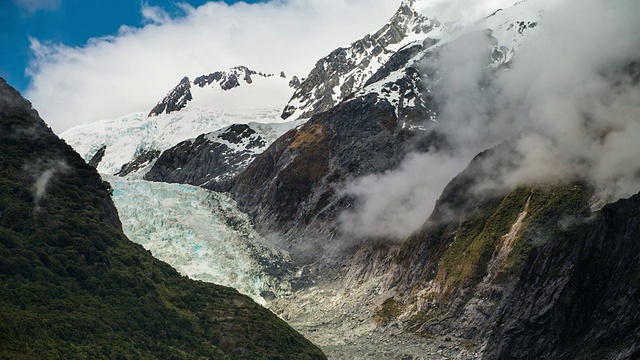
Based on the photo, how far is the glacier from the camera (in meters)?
148

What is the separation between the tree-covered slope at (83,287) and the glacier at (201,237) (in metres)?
45.5

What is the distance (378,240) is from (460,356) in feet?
174

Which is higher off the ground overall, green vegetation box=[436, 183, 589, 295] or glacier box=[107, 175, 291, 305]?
glacier box=[107, 175, 291, 305]

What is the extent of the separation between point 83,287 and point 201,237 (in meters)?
85.4

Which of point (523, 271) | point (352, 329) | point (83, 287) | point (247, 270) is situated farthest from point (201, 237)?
point (523, 271)

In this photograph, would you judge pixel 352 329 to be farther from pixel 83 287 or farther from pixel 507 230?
pixel 83 287

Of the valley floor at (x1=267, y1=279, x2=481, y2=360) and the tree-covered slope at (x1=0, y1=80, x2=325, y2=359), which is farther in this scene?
the valley floor at (x1=267, y1=279, x2=481, y2=360)

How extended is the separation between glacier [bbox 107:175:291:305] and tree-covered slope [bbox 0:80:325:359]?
45476 mm

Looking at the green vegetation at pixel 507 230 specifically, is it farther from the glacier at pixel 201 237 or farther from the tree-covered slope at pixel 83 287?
the glacier at pixel 201 237

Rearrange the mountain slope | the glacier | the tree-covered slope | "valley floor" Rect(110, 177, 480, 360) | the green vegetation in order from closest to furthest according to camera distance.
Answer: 1. the tree-covered slope
2. the mountain slope
3. the green vegetation
4. "valley floor" Rect(110, 177, 480, 360)
5. the glacier

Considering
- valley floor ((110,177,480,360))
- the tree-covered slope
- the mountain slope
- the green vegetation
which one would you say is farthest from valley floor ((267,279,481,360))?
the tree-covered slope

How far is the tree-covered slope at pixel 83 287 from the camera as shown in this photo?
227ft

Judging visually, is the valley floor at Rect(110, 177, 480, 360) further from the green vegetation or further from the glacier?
the green vegetation

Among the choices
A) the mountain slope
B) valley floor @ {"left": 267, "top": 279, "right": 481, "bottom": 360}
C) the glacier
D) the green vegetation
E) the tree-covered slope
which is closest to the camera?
the tree-covered slope
